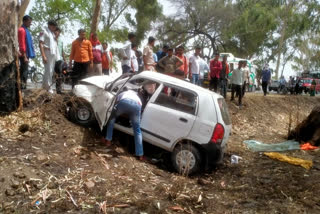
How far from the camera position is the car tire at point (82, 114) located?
20.9ft

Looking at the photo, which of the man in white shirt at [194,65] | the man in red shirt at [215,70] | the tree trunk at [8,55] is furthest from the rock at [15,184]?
the man in red shirt at [215,70]

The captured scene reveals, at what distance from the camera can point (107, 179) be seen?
4.68 meters

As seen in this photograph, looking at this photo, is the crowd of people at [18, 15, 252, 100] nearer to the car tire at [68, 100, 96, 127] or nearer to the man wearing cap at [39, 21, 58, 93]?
the man wearing cap at [39, 21, 58, 93]

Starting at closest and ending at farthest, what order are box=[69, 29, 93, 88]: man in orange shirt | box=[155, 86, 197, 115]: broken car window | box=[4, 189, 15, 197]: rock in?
box=[4, 189, 15, 197]: rock < box=[155, 86, 197, 115]: broken car window < box=[69, 29, 93, 88]: man in orange shirt

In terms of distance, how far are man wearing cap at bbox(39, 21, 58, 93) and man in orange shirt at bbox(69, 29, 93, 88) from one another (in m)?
0.53

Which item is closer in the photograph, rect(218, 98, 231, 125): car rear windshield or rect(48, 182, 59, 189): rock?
rect(48, 182, 59, 189): rock

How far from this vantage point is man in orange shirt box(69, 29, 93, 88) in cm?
775

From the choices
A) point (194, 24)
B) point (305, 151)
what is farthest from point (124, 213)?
point (194, 24)

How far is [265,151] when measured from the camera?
802 cm

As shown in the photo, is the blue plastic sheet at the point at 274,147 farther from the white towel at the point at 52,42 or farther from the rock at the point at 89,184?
the white towel at the point at 52,42

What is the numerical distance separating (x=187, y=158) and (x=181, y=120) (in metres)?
0.73

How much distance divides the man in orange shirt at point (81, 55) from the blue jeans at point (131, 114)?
259 cm

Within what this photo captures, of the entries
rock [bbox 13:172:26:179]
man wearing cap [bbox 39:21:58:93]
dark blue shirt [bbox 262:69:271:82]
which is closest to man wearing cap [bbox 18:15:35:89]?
man wearing cap [bbox 39:21:58:93]

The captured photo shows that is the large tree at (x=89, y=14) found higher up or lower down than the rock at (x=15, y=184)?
higher up
